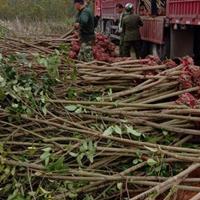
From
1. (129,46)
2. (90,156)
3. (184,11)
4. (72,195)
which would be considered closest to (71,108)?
(90,156)

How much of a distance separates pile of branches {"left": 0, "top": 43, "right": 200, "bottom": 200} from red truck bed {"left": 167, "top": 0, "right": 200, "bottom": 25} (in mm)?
5584

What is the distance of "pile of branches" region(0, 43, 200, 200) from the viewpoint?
375cm

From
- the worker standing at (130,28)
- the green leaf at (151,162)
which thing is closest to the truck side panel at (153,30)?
the worker standing at (130,28)

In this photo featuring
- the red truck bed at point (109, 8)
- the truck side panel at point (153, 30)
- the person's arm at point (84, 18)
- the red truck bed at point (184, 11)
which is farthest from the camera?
the red truck bed at point (109, 8)

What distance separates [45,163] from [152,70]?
68.8 inches

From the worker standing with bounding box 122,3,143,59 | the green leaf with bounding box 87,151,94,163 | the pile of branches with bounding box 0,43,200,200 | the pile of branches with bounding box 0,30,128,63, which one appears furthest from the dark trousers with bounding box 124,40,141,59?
the green leaf with bounding box 87,151,94,163

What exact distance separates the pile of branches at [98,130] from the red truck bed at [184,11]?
5.58 m

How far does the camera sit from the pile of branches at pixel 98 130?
3752 millimetres

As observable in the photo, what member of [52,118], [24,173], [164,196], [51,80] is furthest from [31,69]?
[164,196]

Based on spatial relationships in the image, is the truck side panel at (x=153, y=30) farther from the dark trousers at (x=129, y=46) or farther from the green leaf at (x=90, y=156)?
the green leaf at (x=90, y=156)

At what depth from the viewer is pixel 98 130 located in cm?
415

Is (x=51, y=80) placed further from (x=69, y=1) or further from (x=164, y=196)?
(x=69, y=1)

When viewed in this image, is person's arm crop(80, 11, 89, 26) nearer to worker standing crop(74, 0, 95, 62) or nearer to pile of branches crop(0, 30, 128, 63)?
worker standing crop(74, 0, 95, 62)

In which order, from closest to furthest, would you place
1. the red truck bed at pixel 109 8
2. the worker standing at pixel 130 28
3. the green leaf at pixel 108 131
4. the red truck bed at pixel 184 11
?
the green leaf at pixel 108 131, the red truck bed at pixel 184 11, the worker standing at pixel 130 28, the red truck bed at pixel 109 8
